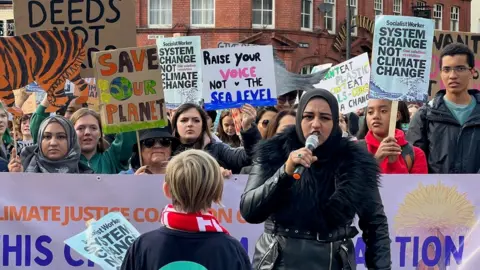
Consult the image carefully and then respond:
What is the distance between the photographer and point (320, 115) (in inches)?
169

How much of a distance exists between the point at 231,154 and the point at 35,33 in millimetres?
2010

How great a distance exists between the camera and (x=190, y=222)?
3559mm

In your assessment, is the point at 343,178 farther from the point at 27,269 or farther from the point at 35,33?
the point at 35,33

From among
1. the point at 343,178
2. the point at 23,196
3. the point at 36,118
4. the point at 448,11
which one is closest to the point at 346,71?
the point at 36,118

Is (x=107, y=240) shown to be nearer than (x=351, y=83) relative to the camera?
Yes

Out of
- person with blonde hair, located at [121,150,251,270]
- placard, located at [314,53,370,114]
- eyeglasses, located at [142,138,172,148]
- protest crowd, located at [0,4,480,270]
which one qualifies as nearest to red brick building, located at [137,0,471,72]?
placard, located at [314,53,370,114]

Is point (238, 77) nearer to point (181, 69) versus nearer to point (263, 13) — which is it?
point (181, 69)

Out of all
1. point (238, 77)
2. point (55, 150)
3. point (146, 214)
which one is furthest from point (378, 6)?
point (55, 150)

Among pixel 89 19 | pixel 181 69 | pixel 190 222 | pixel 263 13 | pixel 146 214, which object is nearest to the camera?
pixel 190 222

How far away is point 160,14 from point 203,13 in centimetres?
179

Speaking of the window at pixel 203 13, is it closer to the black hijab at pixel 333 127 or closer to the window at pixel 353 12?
the window at pixel 353 12

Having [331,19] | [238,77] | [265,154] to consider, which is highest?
[331,19]

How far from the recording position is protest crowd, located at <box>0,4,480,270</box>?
11.8 feet

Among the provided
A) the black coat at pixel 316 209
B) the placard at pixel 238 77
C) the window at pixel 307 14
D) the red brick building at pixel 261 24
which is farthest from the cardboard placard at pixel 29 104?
the window at pixel 307 14
